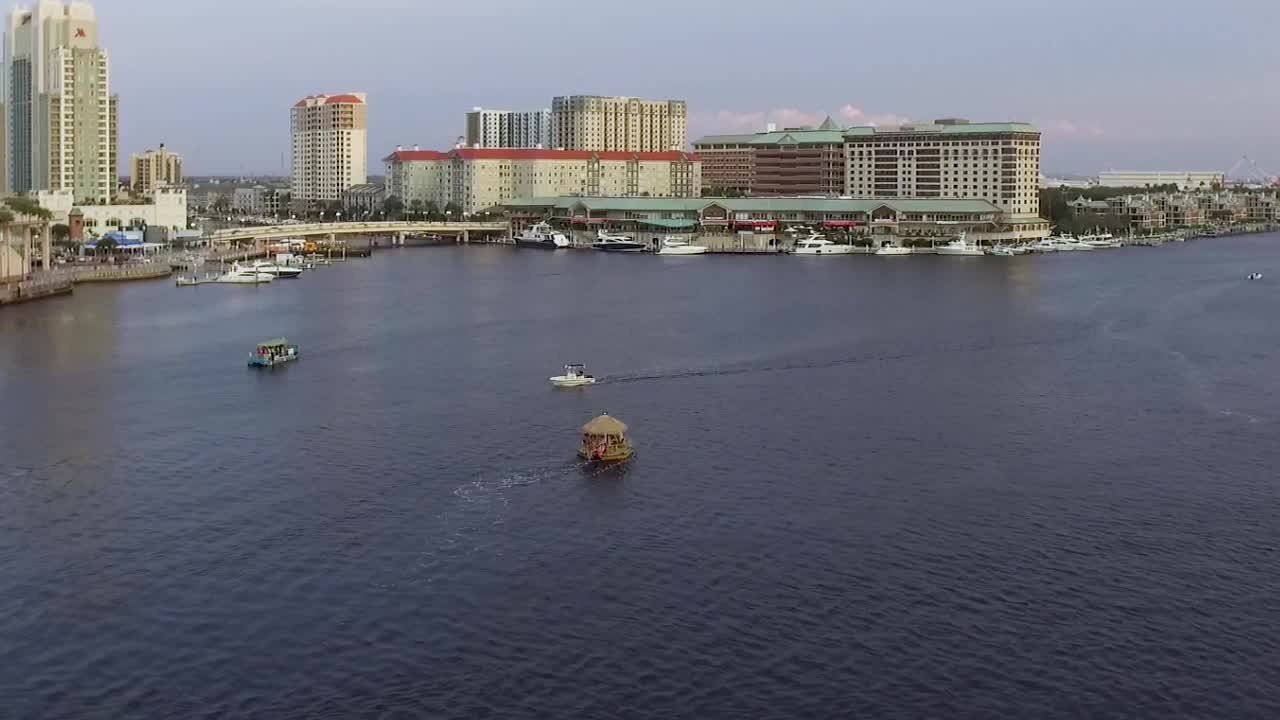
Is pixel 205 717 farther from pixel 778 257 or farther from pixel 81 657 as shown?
pixel 778 257

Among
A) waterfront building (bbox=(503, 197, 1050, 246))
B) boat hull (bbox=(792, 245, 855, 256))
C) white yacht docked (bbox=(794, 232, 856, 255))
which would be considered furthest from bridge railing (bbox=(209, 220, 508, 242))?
boat hull (bbox=(792, 245, 855, 256))

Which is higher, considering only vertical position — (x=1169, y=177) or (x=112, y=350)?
(x=1169, y=177)

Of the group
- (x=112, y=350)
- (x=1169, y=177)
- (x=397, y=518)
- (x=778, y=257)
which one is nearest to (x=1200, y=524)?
(x=397, y=518)

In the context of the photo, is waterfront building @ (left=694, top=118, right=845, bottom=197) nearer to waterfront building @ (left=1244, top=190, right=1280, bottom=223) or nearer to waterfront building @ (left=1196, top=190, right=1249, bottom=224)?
waterfront building @ (left=1196, top=190, right=1249, bottom=224)

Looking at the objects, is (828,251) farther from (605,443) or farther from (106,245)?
(605,443)

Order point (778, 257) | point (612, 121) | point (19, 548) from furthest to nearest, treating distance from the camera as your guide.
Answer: point (612, 121) < point (778, 257) < point (19, 548)
